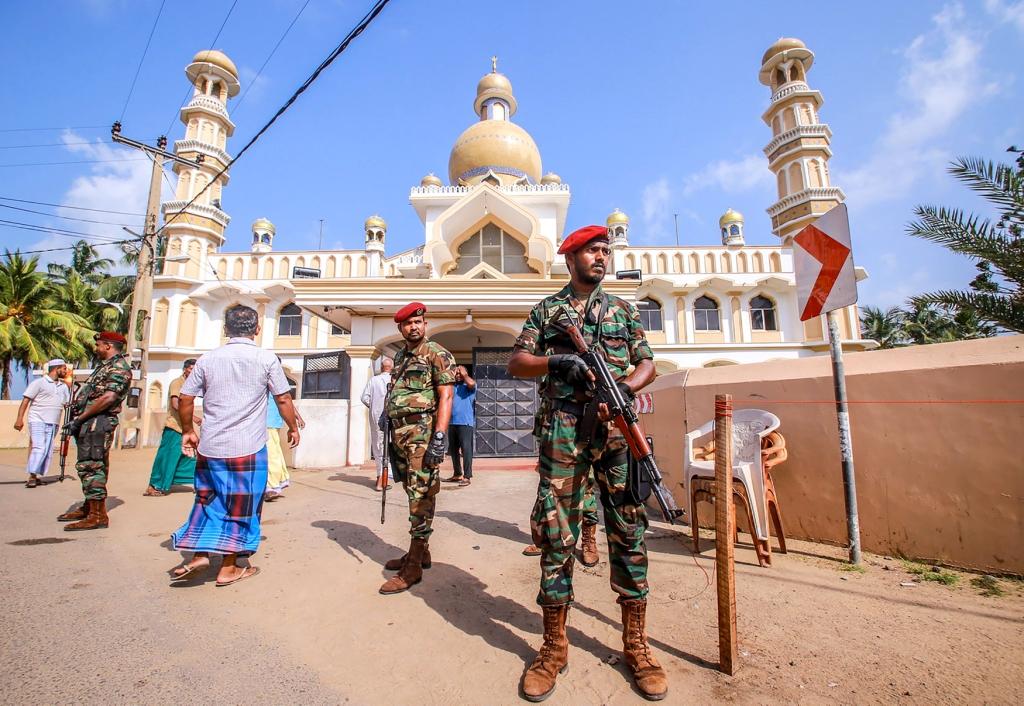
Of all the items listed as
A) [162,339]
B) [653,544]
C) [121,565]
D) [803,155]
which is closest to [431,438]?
[653,544]

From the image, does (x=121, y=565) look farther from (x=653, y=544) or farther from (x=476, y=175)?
(x=476, y=175)

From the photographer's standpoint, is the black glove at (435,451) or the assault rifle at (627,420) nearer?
the assault rifle at (627,420)

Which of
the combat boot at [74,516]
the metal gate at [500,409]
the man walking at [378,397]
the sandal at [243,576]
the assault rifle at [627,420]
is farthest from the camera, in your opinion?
the metal gate at [500,409]

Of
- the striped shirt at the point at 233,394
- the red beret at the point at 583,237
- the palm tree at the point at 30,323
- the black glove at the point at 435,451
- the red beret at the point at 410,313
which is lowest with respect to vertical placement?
the black glove at the point at 435,451

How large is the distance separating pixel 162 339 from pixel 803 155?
103 ft

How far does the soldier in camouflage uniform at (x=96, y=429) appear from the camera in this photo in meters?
4.11

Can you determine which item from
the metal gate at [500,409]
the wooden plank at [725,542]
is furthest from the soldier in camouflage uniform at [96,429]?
the metal gate at [500,409]

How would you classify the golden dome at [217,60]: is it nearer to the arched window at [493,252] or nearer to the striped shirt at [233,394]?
the arched window at [493,252]

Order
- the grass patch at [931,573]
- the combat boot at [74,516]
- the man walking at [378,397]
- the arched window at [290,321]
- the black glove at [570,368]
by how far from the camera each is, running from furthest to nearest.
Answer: the arched window at [290,321]
the man walking at [378,397]
the combat boot at [74,516]
the grass patch at [931,573]
the black glove at [570,368]

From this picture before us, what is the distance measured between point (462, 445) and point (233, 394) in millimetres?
3983

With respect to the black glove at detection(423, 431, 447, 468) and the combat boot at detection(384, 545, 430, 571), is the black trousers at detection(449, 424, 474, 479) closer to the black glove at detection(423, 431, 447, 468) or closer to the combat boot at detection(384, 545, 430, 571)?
the combat boot at detection(384, 545, 430, 571)

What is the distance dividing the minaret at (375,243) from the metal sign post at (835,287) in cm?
2142

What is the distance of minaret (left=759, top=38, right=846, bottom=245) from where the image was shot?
22.4 m

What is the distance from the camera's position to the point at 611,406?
1.99 metres
